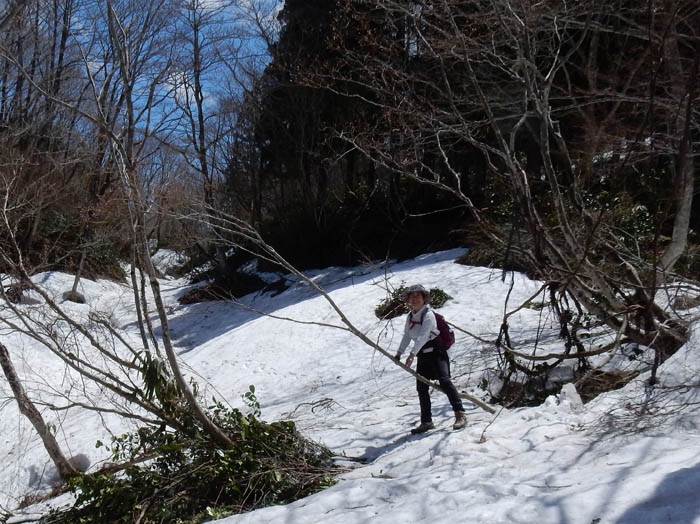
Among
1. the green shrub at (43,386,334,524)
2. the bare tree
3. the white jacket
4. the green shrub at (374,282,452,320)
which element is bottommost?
the green shrub at (43,386,334,524)

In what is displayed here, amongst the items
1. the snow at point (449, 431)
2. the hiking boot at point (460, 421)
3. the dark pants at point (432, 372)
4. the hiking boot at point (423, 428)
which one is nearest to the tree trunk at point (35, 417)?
the snow at point (449, 431)

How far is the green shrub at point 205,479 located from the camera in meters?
4.56

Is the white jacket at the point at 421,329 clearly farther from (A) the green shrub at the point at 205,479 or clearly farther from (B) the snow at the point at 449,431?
(A) the green shrub at the point at 205,479

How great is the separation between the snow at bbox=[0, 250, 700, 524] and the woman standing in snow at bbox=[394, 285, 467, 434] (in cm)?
31

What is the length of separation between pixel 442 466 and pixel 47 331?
13.4ft

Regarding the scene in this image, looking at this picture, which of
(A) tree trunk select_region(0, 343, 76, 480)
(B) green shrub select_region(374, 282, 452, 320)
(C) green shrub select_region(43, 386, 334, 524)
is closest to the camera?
(C) green shrub select_region(43, 386, 334, 524)

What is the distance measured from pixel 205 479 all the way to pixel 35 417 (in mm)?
3306

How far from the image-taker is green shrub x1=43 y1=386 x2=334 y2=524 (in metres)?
4.56

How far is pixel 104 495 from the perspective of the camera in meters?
4.82

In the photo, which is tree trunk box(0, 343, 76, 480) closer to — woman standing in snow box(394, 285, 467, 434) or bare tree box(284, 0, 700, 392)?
woman standing in snow box(394, 285, 467, 434)

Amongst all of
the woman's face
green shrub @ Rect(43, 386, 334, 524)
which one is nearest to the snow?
green shrub @ Rect(43, 386, 334, 524)

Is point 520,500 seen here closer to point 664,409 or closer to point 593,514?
point 593,514

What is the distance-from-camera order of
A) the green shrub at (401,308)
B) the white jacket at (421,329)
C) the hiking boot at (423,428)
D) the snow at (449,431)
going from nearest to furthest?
the snow at (449,431) < the white jacket at (421,329) < the hiking boot at (423,428) < the green shrub at (401,308)

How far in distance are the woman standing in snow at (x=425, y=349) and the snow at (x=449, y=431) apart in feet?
1.02
